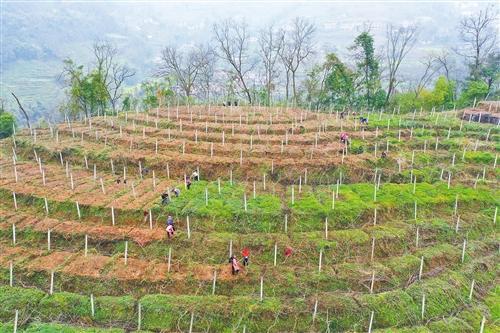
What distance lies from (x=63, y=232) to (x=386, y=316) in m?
16.8

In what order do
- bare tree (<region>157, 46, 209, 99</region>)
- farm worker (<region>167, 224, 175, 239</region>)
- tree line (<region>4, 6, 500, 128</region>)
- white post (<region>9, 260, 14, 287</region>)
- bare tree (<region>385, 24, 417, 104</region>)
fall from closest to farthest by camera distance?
white post (<region>9, 260, 14, 287</region>)
farm worker (<region>167, 224, 175, 239</region>)
tree line (<region>4, 6, 500, 128</region>)
bare tree (<region>385, 24, 417, 104</region>)
bare tree (<region>157, 46, 209, 99</region>)

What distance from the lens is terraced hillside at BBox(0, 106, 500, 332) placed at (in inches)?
711

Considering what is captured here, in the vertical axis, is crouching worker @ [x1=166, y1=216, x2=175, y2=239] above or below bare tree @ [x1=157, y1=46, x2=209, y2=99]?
below

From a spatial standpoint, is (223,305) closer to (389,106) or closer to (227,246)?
(227,246)

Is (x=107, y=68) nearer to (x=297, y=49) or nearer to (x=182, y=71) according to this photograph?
(x=182, y=71)

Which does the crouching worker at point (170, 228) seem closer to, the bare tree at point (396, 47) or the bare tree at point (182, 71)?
the bare tree at point (182, 71)

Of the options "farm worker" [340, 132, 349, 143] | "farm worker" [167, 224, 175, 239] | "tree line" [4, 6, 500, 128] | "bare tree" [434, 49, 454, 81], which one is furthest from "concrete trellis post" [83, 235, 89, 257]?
"bare tree" [434, 49, 454, 81]

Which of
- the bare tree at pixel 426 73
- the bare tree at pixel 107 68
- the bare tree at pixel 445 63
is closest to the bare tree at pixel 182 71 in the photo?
the bare tree at pixel 107 68

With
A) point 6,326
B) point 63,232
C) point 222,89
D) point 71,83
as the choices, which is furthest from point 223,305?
point 222,89

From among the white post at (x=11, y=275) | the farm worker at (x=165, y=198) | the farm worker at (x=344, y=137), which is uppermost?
the farm worker at (x=344, y=137)

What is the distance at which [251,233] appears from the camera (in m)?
23.1

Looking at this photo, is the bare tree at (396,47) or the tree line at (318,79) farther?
the bare tree at (396,47)

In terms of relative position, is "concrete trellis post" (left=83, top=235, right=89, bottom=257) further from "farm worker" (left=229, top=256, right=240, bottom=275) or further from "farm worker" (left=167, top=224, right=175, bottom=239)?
"farm worker" (left=229, top=256, right=240, bottom=275)

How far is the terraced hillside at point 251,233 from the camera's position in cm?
1805
